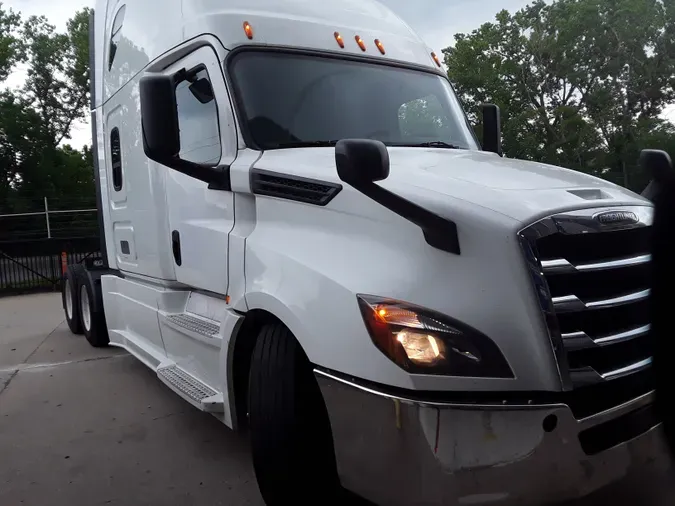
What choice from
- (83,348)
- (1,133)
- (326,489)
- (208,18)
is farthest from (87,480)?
(1,133)

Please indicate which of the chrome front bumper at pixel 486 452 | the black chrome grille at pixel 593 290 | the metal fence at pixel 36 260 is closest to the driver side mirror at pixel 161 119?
the chrome front bumper at pixel 486 452

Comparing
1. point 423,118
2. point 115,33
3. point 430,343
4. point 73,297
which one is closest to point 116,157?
point 115,33

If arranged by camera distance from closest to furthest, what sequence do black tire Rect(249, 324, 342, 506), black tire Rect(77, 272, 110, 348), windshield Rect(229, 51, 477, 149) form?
black tire Rect(249, 324, 342, 506), windshield Rect(229, 51, 477, 149), black tire Rect(77, 272, 110, 348)

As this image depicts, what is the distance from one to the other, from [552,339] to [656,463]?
79 cm

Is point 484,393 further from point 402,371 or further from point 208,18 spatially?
point 208,18

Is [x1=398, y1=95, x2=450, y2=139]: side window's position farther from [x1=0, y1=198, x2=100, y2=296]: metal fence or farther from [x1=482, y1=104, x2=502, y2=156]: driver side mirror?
[x1=0, y1=198, x2=100, y2=296]: metal fence

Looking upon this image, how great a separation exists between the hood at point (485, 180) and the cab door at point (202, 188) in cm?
44

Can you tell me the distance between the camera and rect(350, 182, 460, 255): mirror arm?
247 cm

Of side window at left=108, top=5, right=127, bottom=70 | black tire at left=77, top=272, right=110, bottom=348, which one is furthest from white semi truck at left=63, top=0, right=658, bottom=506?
black tire at left=77, top=272, right=110, bottom=348

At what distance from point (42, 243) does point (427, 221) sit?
57.2 ft

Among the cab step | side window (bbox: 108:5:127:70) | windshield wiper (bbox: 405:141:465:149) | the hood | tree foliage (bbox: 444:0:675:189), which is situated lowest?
the cab step

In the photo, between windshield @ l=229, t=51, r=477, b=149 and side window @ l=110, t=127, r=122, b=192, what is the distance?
2.31 metres

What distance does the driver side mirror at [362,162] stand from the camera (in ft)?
8.28

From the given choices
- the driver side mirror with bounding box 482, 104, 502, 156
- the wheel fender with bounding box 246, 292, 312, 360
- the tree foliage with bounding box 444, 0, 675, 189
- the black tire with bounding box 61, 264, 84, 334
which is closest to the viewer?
the wheel fender with bounding box 246, 292, 312, 360
